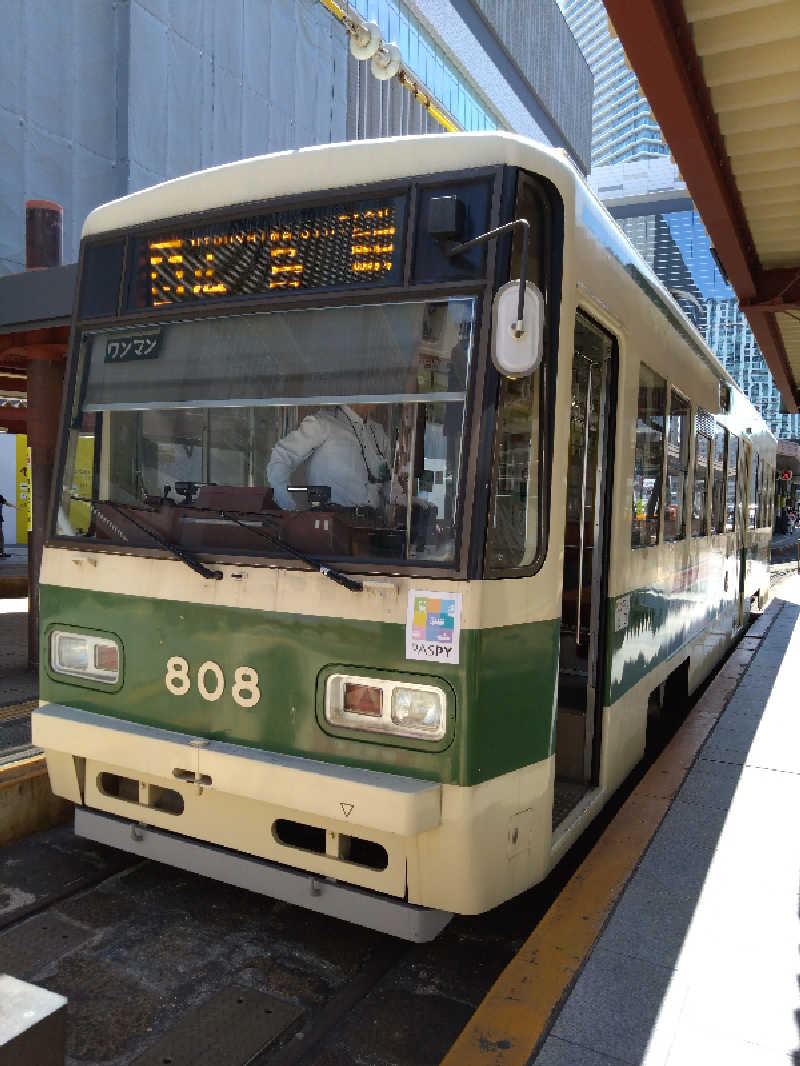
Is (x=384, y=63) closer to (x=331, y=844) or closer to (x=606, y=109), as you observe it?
(x=331, y=844)

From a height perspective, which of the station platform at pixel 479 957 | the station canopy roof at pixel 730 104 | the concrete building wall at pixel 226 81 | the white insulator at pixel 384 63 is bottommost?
the station platform at pixel 479 957

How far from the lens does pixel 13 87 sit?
15.8 meters

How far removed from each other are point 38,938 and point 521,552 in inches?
92.6

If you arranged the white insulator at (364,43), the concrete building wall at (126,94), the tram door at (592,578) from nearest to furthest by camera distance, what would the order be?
the tram door at (592,578) → the concrete building wall at (126,94) → the white insulator at (364,43)

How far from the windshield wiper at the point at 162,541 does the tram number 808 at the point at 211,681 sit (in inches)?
13.0

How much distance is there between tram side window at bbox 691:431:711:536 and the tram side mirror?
3.54 m

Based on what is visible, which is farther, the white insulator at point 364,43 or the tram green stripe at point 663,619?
the white insulator at point 364,43

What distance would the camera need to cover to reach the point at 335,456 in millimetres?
3230

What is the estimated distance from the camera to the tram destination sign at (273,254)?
3.06m

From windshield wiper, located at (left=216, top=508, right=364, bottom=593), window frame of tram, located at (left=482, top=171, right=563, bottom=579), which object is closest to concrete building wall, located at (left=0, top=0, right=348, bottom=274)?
windshield wiper, located at (left=216, top=508, right=364, bottom=593)

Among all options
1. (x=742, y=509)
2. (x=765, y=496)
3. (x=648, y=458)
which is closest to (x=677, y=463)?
(x=648, y=458)

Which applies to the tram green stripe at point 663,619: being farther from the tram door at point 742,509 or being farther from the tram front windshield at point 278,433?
the tram front windshield at point 278,433

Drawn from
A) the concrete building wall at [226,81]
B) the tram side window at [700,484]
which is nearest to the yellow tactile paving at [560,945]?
the tram side window at [700,484]

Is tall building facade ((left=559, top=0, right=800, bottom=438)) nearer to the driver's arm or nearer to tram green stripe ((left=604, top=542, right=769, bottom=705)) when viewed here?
tram green stripe ((left=604, top=542, right=769, bottom=705))
